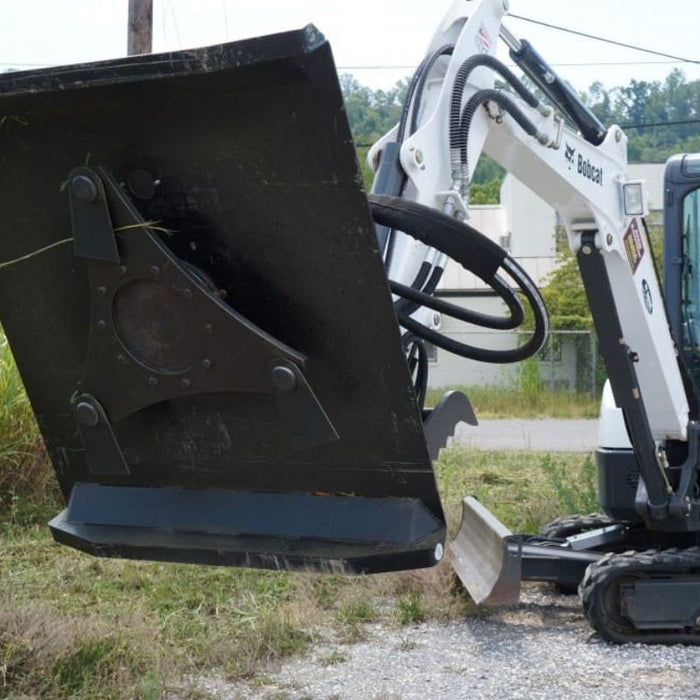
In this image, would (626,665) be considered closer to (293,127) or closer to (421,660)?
(421,660)

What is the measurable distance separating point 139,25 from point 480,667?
8.22 m

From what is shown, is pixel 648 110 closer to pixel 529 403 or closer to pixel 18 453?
pixel 529 403

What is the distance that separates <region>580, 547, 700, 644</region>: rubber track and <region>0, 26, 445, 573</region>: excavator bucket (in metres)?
2.81

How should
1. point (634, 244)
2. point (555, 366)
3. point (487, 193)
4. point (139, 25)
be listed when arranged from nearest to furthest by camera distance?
1. point (634, 244)
2. point (139, 25)
3. point (555, 366)
4. point (487, 193)

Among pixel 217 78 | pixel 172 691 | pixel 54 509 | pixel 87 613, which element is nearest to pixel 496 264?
pixel 217 78

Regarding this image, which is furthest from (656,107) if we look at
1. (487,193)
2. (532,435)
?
(532,435)

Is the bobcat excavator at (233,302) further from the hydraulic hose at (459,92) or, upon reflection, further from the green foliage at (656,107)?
the green foliage at (656,107)

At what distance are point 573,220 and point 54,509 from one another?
5.02 metres

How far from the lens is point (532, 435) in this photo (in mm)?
17969

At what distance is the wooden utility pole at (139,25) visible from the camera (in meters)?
12.0

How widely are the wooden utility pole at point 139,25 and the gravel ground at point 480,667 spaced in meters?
7.46

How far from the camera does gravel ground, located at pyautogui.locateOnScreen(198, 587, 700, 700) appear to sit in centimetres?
518

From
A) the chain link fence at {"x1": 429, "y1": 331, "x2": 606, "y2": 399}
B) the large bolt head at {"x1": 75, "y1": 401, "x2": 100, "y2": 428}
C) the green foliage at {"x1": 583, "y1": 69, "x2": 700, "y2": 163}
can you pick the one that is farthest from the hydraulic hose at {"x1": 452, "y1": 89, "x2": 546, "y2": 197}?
the green foliage at {"x1": 583, "y1": 69, "x2": 700, "y2": 163}

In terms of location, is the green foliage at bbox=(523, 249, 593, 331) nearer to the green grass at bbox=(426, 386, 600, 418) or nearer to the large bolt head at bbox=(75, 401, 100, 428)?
the green grass at bbox=(426, 386, 600, 418)
